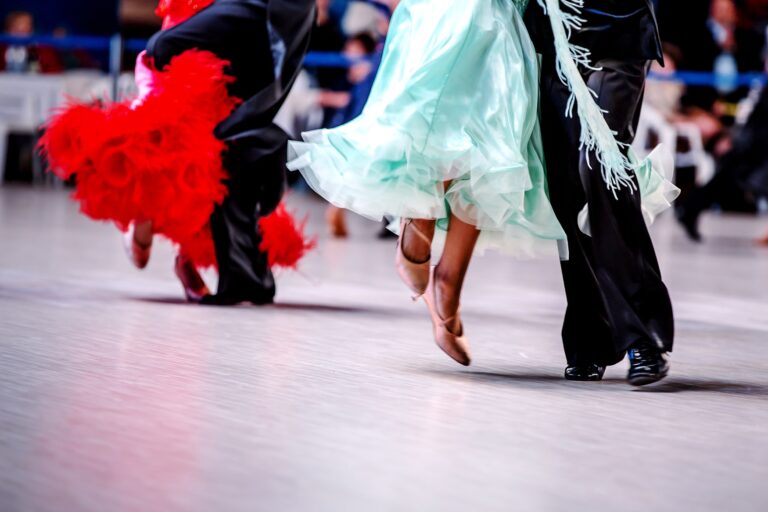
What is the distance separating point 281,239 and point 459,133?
5.10 ft

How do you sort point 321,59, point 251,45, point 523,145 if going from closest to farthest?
point 523,145 → point 251,45 → point 321,59

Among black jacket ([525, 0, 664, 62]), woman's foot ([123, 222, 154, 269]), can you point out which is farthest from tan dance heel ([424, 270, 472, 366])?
woman's foot ([123, 222, 154, 269])

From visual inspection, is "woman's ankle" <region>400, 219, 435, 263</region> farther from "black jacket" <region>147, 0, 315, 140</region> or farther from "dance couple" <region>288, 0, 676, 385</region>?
"black jacket" <region>147, 0, 315, 140</region>

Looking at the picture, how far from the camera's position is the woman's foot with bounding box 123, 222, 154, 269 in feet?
13.8

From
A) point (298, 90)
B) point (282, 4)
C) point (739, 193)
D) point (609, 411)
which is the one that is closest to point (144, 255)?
point (282, 4)

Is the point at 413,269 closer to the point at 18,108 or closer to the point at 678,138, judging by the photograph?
the point at 18,108

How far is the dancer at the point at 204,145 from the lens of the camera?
12.9 feet

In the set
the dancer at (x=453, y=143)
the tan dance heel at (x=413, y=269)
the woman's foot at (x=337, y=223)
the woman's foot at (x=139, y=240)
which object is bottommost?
the woman's foot at (x=337, y=223)

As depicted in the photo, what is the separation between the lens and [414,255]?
303cm

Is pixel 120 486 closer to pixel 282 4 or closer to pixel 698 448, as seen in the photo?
pixel 698 448

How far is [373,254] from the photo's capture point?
6.56 m

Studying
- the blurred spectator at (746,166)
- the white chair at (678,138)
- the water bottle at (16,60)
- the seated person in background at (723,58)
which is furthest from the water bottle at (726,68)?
the water bottle at (16,60)

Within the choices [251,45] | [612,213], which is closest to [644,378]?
[612,213]

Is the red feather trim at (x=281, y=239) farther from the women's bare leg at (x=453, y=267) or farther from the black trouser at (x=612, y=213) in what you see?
the black trouser at (x=612, y=213)
